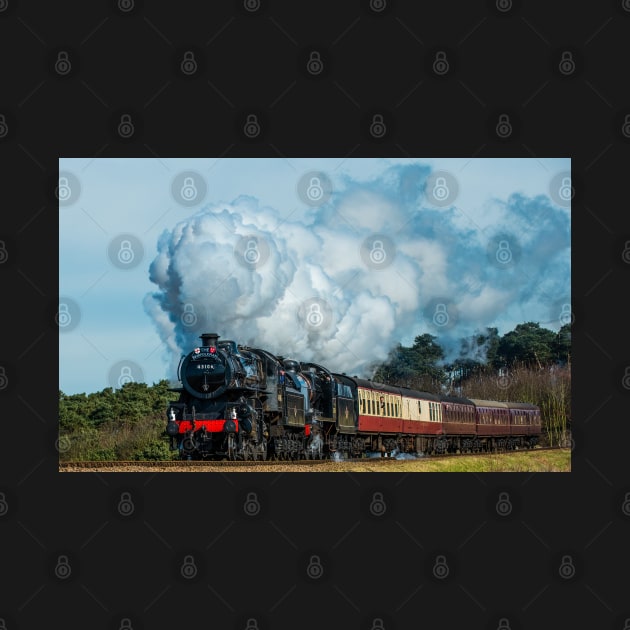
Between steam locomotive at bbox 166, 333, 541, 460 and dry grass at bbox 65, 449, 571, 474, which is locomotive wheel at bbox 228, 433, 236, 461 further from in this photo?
dry grass at bbox 65, 449, 571, 474

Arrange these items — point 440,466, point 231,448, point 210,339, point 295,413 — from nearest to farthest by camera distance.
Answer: point 231,448 < point 210,339 < point 295,413 < point 440,466

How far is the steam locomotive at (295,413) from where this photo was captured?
25750 millimetres

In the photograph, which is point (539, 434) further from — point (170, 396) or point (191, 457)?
point (191, 457)

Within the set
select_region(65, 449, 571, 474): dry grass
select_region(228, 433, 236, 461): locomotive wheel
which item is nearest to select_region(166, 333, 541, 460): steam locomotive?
select_region(228, 433, 236, 461): locomotive wheel

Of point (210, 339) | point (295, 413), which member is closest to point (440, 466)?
point (295, 413)

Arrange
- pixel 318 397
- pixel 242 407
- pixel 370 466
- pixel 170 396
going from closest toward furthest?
1. pixel 242 407
2. pixel 370 466
3. pixel 318 397
4. pixel 170 396

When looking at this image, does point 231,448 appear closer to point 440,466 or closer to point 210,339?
point 210,339

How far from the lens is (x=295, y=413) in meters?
28.9

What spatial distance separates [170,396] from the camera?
124ft

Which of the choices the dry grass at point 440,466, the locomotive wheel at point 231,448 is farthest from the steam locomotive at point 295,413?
the dry grass at point 440,466

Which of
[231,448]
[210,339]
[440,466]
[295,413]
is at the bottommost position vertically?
[440,466]
